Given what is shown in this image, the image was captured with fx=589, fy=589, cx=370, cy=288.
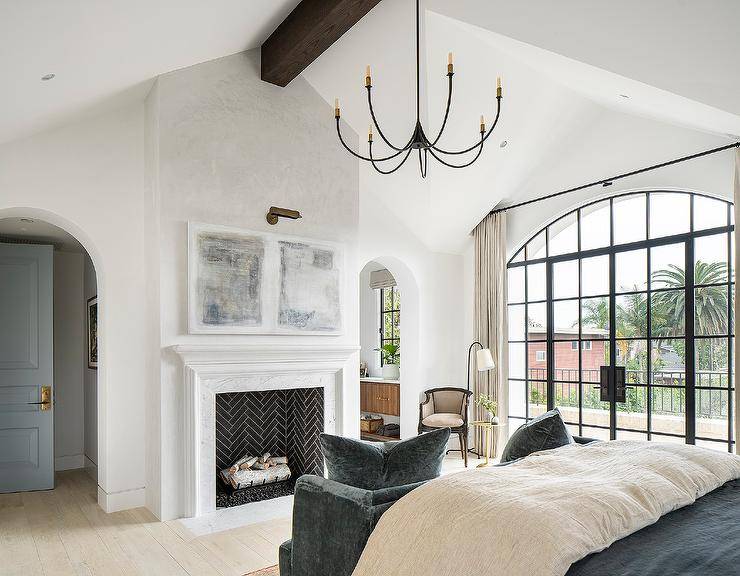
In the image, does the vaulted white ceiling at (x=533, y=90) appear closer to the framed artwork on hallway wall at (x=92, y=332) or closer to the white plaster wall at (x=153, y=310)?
the white plaster wall at (x=153, y=310)

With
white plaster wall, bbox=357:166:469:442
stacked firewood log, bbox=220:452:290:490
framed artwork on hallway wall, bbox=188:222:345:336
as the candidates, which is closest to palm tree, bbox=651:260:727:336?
white plaster wall, bbox=357:166:469:442

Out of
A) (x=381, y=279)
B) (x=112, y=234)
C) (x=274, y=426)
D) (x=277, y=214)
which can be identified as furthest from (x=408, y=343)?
(x=112, y=234)

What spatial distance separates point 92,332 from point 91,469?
1369 millimetres

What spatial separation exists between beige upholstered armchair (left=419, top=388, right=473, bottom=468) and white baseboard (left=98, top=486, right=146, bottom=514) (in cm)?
291

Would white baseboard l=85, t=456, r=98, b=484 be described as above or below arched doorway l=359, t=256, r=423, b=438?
below

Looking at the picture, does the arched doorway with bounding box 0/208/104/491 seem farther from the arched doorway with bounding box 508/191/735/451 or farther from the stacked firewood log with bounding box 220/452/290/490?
the arched doorway with bounding box 508/191/735/451

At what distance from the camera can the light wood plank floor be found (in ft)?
11.5

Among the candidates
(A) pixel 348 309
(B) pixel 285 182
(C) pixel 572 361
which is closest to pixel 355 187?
(B) pixel 285 182

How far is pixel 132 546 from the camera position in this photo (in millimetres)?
3861

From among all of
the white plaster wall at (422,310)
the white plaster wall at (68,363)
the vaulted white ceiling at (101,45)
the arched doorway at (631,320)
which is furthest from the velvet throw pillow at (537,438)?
the white plaster wall at (68,363)

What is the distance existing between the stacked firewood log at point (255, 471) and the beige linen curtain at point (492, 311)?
8.29 feet

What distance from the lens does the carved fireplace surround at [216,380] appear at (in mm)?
4562

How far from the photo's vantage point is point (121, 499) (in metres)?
4.67

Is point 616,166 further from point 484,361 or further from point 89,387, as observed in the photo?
point 89,387
